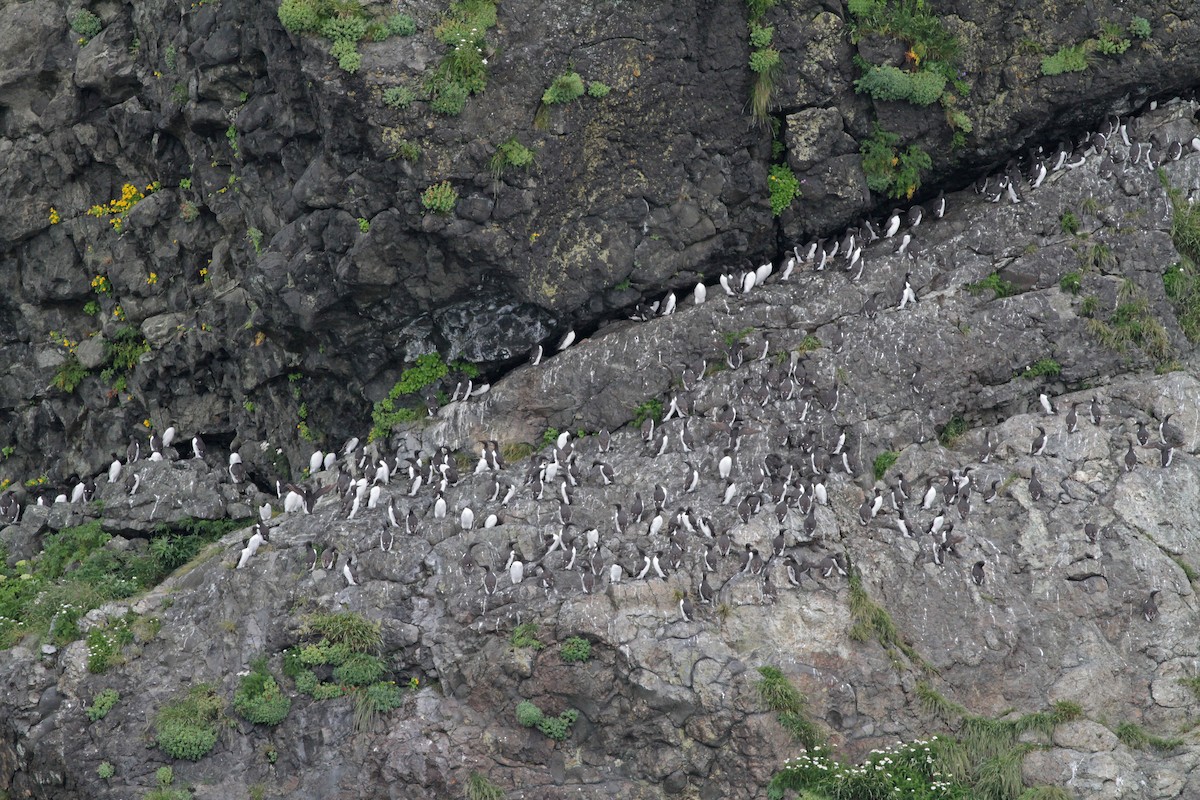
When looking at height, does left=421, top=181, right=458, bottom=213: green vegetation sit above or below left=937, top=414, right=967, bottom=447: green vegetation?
above

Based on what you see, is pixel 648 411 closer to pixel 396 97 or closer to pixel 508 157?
pixel 508 157

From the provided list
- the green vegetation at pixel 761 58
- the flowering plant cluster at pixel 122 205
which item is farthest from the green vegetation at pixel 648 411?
the flowering plant cluster at pixel 122 205

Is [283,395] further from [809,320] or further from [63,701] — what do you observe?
[809,320]

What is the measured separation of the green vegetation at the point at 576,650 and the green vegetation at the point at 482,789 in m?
1.94

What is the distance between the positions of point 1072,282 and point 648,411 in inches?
278

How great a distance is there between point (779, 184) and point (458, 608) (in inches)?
364

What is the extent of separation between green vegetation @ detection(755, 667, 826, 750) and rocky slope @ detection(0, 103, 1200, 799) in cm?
14

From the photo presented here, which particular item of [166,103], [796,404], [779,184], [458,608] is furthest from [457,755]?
[166,103]

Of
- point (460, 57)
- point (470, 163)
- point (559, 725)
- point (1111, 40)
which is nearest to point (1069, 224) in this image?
Result: point (1111, 40)

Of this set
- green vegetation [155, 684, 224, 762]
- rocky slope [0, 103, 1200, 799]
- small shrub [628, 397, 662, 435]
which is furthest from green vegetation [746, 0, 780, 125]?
green vegetation [155, 684, 224, 762]

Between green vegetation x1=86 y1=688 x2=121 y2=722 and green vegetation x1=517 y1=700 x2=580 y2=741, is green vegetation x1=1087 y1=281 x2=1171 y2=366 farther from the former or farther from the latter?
green vegetation x1=86 y1=688 x2=121 y2=722

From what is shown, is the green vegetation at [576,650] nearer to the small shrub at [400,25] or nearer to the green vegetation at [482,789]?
the green vegetation at [482,789]

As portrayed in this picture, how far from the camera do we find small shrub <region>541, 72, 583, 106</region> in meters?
24.6

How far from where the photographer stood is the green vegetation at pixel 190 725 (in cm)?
2167
